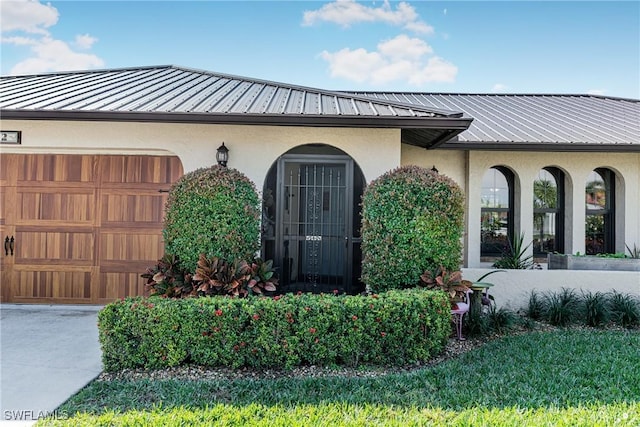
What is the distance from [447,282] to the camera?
16.7ft

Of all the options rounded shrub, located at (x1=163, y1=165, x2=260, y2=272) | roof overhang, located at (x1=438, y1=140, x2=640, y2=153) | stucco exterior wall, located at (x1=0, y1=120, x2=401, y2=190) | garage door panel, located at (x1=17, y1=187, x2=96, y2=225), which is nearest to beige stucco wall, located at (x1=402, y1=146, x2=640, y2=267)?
roof overhang, located at (x1=438, y1=140, x2=640, y2=153)

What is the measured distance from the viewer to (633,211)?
8352 millimetres

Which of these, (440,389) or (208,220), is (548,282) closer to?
(440,389)

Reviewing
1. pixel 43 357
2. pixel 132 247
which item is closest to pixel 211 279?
pixel 43 357

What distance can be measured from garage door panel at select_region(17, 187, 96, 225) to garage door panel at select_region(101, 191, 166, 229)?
0.35 meters

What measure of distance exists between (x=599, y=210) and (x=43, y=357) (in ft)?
35.5

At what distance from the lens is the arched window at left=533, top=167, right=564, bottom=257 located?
8758mm

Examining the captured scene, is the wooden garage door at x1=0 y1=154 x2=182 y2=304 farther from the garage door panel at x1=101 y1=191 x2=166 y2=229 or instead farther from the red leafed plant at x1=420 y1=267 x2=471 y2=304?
the red leafed plant at x1=420 y1=267 x2=471 y2=304

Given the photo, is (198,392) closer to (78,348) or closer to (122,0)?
(78,348)

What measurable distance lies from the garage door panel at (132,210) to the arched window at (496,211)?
276 inches

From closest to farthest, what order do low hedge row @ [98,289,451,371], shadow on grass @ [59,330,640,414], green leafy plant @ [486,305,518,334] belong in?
shadow on grass @ [59,330,640,414] → low hedge row @ [98,289,451,371] → green leafy plant @ [486,305,518,334]

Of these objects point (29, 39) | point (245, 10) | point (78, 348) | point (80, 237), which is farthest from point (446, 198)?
point (29, 39)

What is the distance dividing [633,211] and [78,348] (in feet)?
35.4

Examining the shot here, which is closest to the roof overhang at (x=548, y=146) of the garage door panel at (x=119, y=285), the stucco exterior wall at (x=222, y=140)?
the stucco exterior wall at (x=222, y=140)
